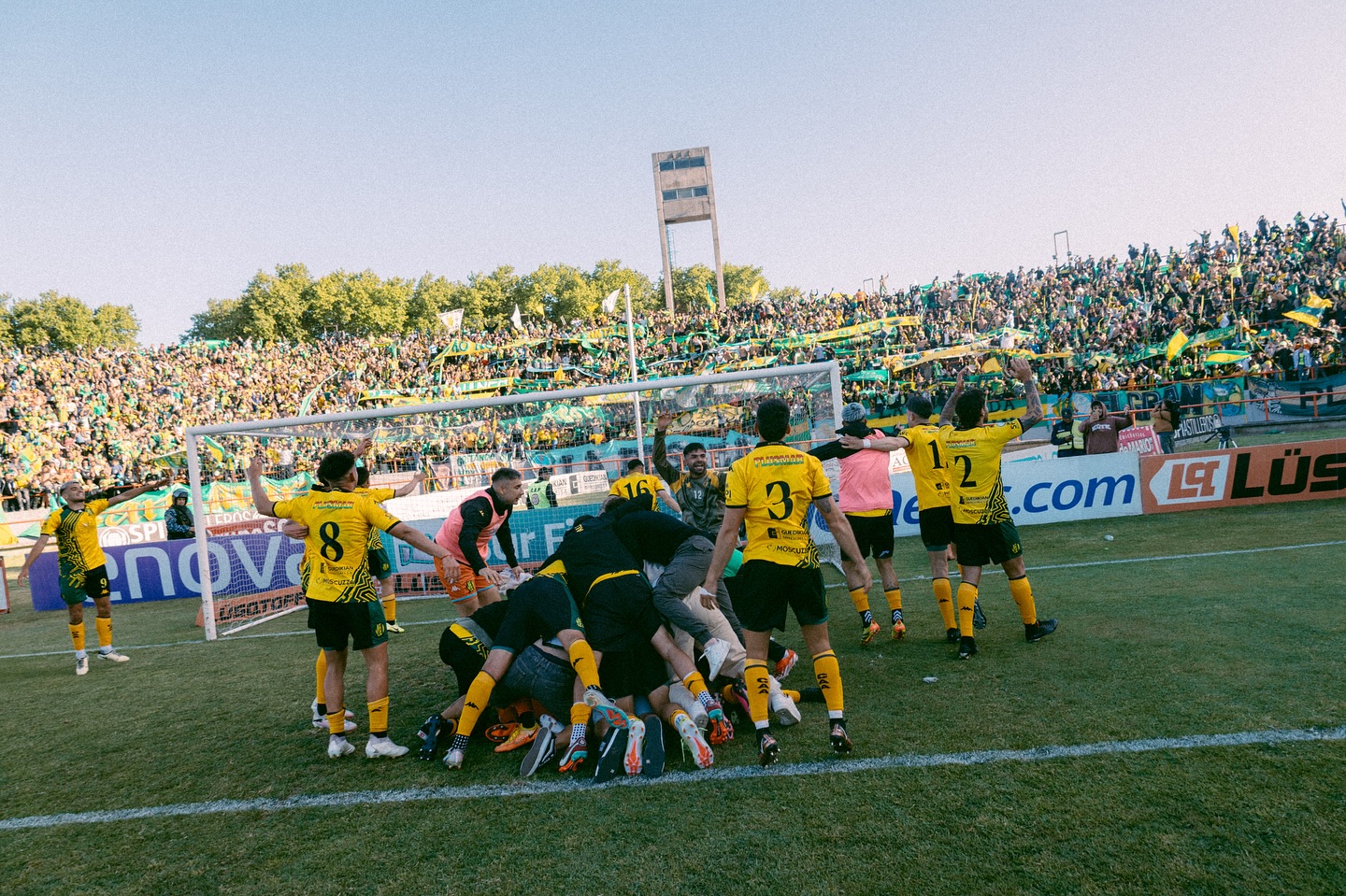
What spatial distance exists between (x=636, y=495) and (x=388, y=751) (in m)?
2.60

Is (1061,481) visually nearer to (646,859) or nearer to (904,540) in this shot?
(904,540)

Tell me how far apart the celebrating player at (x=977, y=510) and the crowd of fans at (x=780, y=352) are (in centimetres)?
1395

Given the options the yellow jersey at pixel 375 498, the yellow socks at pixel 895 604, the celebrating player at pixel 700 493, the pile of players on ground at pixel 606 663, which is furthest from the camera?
the celebrating player at pixel 700 493

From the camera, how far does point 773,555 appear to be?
4566 millimetres

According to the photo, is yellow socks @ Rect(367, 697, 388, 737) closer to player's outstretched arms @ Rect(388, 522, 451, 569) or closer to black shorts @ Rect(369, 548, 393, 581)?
black shorts @ Rect(369, 548, 393, 581)

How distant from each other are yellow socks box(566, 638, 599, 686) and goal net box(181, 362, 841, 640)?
496 cm

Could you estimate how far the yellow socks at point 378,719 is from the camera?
5041 mm

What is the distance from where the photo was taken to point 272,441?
11.1m

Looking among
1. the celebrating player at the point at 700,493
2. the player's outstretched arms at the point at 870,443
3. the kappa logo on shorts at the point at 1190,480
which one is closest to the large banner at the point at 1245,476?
the kappa logo on shorts at the point at 1190,480

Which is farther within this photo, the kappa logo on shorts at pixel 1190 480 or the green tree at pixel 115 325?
the green tree at pixel 115 325

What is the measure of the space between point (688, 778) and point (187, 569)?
12.0m

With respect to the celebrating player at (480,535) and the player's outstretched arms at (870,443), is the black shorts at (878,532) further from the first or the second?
the celebrating player at (480,535)

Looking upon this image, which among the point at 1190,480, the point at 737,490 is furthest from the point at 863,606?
the point at 1190,480

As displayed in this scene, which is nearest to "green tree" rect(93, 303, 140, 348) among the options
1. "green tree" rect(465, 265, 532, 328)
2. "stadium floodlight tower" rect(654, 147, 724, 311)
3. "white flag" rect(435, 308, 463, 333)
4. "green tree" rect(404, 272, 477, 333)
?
"green tree" rect(404, 272, 477, 333)
